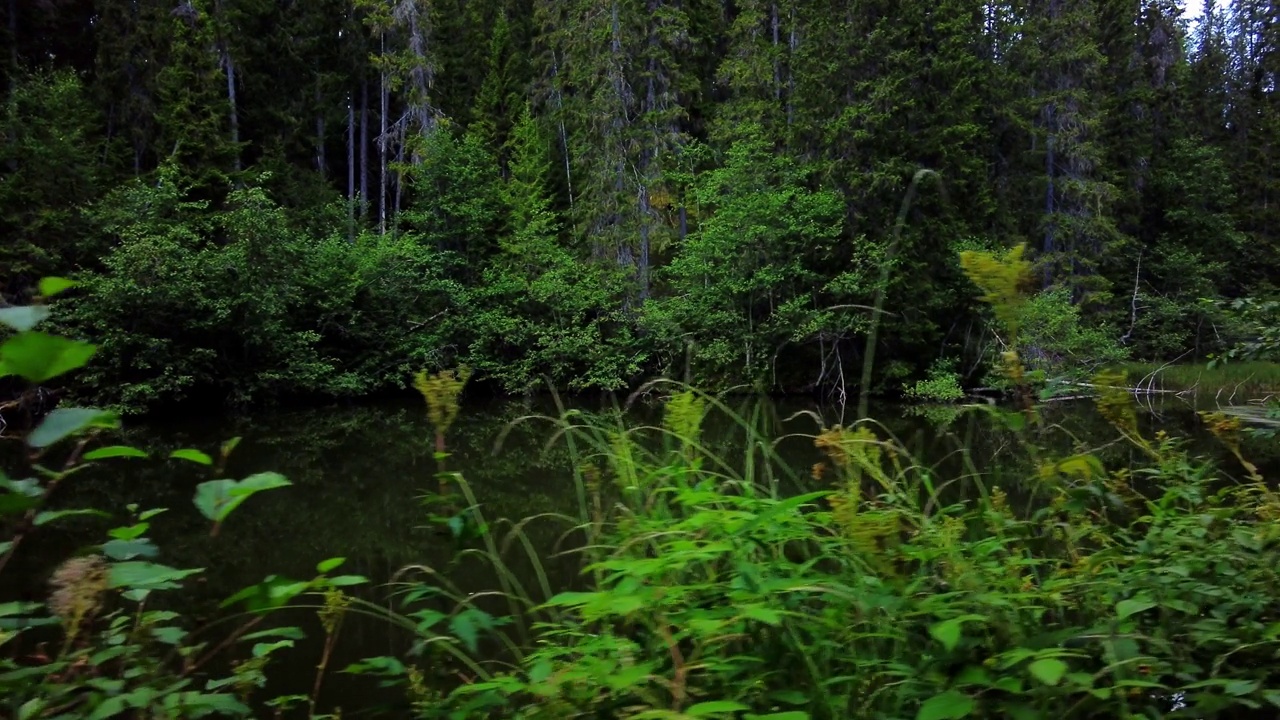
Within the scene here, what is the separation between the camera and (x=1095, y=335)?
54.3ft

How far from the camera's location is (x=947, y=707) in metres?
1.00

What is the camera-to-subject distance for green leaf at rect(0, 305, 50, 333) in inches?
33.5

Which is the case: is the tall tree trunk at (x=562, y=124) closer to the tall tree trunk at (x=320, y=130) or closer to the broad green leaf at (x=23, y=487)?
the tall tree trunk at (x=320, y=130)

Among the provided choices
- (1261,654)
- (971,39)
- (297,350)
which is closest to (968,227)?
(971,39)

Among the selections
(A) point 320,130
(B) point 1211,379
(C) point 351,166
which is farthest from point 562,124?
(B) point 1211,379

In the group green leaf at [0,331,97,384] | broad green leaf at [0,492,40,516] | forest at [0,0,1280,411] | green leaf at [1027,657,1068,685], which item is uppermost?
forest at [0,0,1280,411]

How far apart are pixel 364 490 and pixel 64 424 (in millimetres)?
7953

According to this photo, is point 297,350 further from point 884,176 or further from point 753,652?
point 753,652

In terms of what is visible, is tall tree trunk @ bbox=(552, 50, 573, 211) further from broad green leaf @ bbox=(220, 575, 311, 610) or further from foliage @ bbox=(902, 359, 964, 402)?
broad green leaf @ bbox=(220, 575, 311, 610)

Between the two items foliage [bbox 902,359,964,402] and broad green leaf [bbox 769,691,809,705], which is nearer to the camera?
broad green leaf [bbox 769,691,809,705]

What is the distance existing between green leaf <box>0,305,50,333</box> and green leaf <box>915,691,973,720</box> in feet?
3.42

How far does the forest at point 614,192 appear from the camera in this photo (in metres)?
16.0

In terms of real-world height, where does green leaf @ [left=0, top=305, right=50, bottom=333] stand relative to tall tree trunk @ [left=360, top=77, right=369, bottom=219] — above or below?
below

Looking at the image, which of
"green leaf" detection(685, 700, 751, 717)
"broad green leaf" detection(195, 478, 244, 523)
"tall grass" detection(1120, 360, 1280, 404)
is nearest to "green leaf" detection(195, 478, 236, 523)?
"broad green leaf" detection(195, 478, 244, 523)
